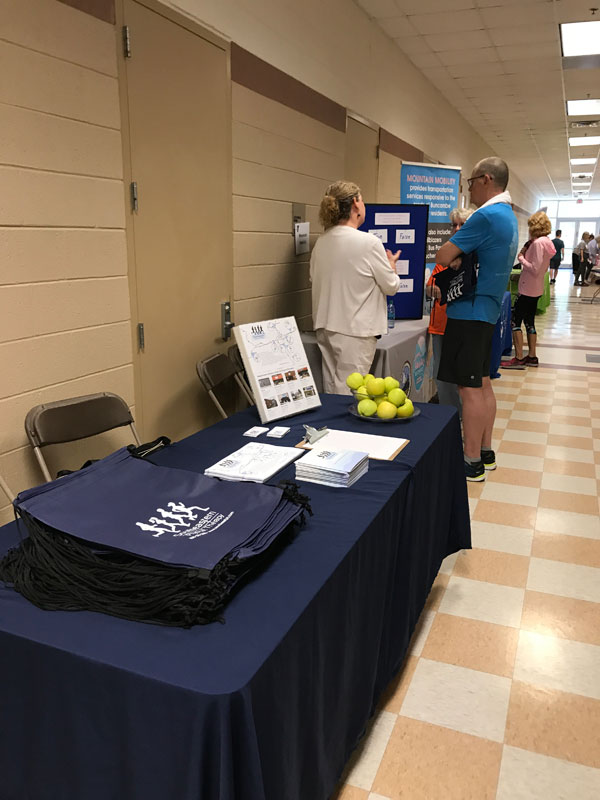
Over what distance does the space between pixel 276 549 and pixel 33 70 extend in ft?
6.13

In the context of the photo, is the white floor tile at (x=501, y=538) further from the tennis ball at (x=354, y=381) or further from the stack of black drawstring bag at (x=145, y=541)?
the stack of black drawstring bag at (x=145, y=541)

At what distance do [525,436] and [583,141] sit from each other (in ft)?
31.0

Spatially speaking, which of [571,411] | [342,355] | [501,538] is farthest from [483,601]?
[571,411]

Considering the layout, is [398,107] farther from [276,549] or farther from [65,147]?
[276,549]

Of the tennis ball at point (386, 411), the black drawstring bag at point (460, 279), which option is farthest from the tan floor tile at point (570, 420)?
the tennis ball at point (386, 411)

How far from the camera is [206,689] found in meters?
1.00

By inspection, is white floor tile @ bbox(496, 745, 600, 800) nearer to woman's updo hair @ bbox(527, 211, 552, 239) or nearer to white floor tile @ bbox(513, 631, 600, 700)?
white floor tile @ bbox(513, 631, 600, 700)

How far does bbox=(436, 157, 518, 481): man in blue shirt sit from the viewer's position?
3.53m

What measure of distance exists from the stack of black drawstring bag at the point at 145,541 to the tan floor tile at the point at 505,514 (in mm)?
2206

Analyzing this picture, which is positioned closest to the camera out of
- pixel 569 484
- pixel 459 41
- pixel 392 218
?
pixel 569 484

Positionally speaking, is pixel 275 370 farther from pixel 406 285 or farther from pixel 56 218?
pixel 406 285

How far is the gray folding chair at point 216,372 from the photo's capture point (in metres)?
3.13

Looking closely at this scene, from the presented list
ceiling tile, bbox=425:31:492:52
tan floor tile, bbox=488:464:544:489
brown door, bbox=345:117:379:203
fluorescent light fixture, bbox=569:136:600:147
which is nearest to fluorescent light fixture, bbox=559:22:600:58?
ceiling tile, bbox=425:31:492:52

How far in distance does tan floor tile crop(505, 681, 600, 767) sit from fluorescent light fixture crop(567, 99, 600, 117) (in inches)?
344
